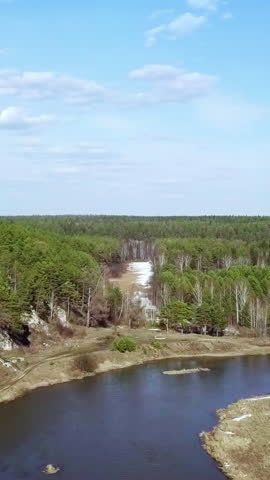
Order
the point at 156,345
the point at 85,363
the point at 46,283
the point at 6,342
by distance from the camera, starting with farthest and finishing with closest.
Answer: the point at 46,283 < the point at 156,345 < the point at 6,342 < the point at 85,363

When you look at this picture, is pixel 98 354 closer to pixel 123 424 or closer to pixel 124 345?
pixel 124 345

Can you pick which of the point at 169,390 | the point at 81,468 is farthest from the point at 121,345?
the point at 81,468

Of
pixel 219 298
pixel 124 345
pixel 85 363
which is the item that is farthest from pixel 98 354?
pixel 219 298

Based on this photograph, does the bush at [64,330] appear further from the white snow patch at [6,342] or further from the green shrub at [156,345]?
the green shrub at [156,345]

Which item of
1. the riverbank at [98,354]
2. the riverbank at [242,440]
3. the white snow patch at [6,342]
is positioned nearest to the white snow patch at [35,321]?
the riverbank at [98,354]

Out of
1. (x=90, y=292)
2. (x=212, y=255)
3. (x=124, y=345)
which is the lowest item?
(x=124, y=345)

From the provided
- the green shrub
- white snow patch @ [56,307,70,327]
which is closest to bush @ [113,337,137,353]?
the green shrub
